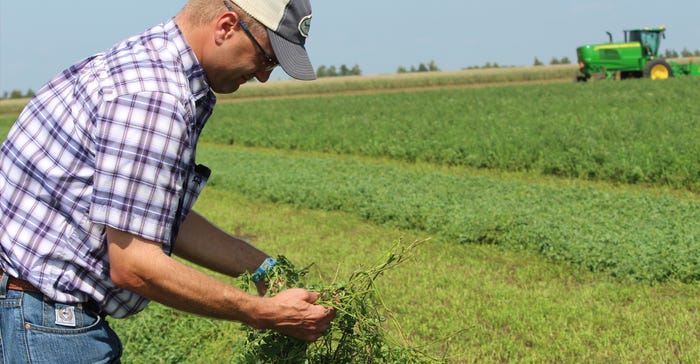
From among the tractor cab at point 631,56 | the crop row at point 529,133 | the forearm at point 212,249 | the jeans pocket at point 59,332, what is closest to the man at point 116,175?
the jeans pocket at point 59,332

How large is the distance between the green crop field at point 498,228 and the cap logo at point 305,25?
1005 millimetres

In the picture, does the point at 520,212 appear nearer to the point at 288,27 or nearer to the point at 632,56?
the point at 288,27

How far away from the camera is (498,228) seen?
8992 mm

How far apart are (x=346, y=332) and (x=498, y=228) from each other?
5.97 meters

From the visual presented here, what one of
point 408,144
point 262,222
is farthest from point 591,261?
point 408,144

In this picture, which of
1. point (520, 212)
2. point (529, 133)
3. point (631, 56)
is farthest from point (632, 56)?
point (520, 212)

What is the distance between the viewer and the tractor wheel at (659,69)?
37.0m

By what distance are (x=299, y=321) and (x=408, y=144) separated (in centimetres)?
1521

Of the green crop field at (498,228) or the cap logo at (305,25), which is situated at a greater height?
the cap logo at (305,25)

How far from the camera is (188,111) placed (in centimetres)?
242

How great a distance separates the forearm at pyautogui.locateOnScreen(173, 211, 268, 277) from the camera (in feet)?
10.4

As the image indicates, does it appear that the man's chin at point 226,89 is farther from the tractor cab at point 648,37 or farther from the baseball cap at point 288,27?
the tractor cab at point 648,37

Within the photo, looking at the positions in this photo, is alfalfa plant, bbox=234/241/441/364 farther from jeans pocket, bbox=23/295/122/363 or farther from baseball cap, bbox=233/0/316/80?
baseball cap, bbox=233/0/316/80

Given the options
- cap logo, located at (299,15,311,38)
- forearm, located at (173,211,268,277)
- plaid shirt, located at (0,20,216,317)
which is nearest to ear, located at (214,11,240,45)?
plaid shirt, located at (0,20,216,317)
